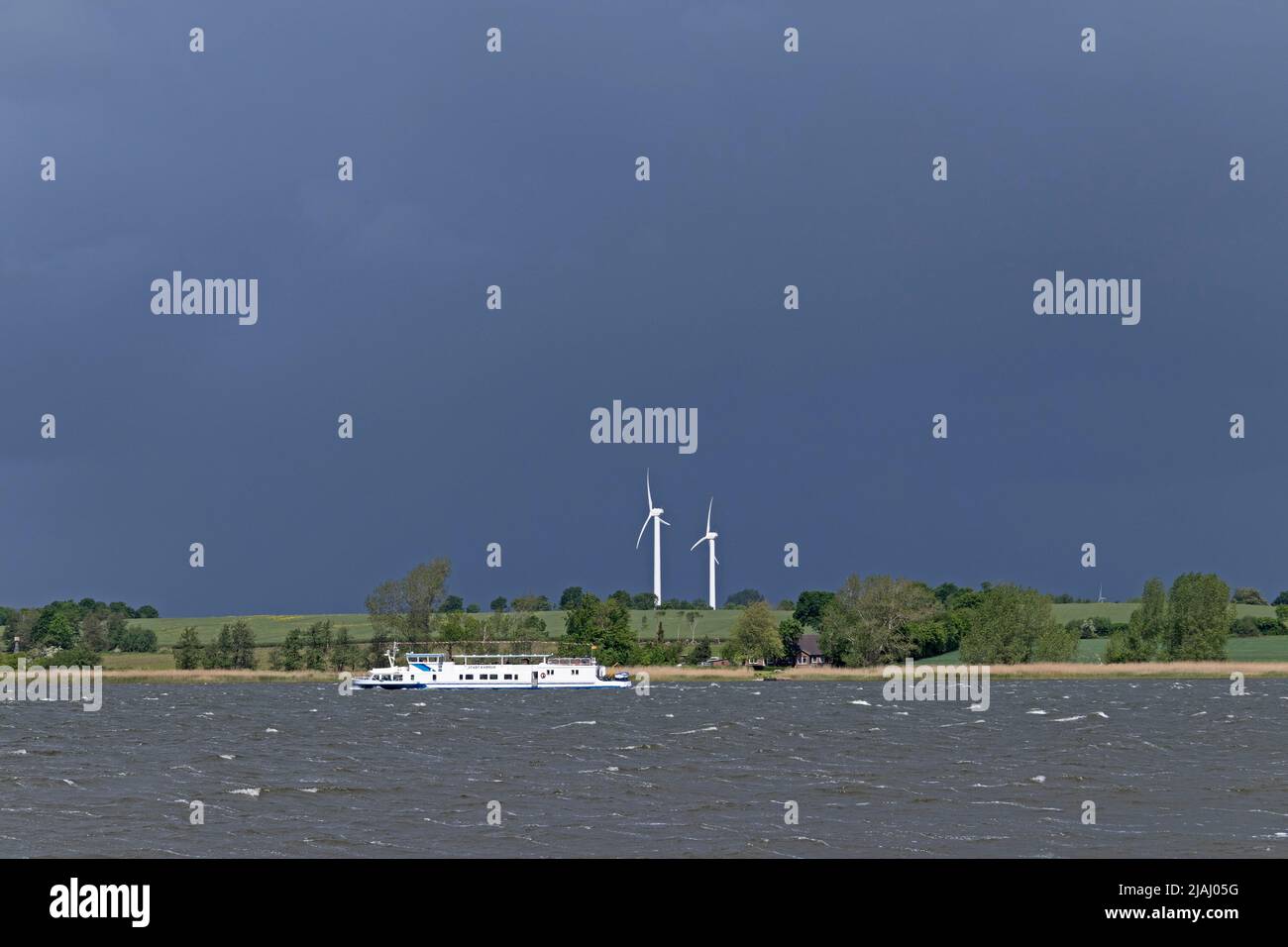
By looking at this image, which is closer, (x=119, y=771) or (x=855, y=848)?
(x=855, y=848)

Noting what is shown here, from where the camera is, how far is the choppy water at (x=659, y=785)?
4116 centimetres

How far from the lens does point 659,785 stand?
57500 millimetres

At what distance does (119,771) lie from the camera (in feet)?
214

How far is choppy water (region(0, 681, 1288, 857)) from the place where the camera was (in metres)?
41.2

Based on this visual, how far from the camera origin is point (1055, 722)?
100438 mm
